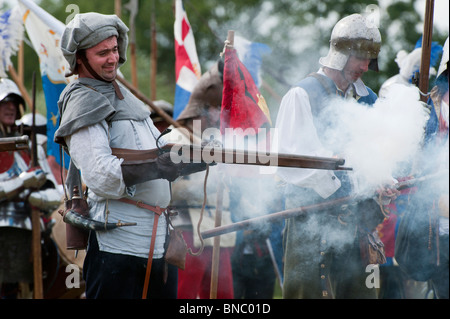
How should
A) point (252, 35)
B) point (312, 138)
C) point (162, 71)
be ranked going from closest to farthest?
point (312, 138) < point (252, 35) < point (162, 71)

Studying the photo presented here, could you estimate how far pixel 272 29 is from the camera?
16.3 metres

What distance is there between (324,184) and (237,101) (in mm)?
1363

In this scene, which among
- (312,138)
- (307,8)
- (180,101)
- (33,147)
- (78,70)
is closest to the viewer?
(78,70)

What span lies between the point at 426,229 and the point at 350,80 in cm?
148

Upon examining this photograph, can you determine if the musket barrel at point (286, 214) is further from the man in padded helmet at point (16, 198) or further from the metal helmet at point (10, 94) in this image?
the metal helmet at point (10, 94)

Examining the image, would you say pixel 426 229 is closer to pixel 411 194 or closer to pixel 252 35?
pixel 411 194

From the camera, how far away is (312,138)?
3.71 meters

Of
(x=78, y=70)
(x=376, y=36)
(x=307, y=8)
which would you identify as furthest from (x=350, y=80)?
→ (x=307, y=8)

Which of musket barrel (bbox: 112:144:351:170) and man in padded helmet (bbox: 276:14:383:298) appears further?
man in padded helmet (bbox: 276:14:383:298)

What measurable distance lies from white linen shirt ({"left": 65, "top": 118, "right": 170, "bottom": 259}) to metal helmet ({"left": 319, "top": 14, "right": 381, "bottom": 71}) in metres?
1.26

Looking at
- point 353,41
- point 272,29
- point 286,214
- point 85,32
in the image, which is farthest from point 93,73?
point 272,29

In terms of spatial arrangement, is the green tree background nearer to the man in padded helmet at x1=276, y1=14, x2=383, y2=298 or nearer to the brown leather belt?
the man in padded helmet at x1=276, y1=14, x2=383, y2=298

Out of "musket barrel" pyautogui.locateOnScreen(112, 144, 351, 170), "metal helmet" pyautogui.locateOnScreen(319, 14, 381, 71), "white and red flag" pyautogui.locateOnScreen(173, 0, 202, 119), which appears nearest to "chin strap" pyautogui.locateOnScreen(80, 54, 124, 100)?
"musket barrel" pyautogui.locateOnScreen(112, 144, 351, 170)

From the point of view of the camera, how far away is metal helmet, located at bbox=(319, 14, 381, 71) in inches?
149
